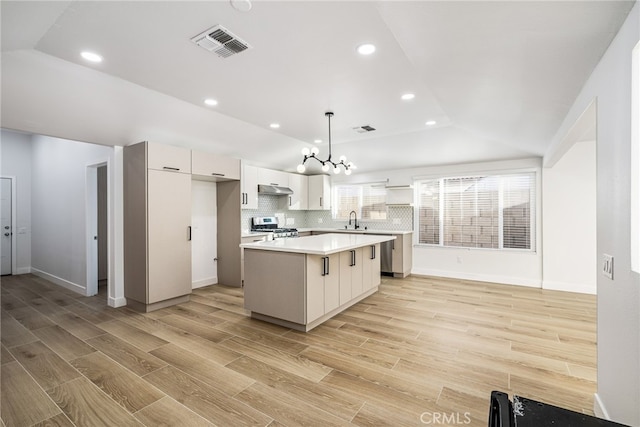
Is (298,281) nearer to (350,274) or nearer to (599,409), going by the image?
(350,274)

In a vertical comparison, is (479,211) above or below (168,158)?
below

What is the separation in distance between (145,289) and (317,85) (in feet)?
10.9

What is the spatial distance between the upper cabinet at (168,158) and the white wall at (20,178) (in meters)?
4.52

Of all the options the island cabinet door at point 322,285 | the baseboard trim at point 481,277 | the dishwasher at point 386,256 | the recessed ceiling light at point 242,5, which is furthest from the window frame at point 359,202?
the recessed ceiling light at point 242,5

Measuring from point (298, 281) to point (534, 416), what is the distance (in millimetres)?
2418

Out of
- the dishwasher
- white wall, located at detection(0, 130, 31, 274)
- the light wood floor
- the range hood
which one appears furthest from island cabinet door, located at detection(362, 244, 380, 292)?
white wall, located at detection(0, 130, 31, 274)

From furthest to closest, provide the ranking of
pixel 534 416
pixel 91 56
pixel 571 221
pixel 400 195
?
pixel 400 195 < pixel 571 221 < pixel 91 56 < pixel 534 416

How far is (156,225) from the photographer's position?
154 inches

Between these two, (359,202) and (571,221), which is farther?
(359,202)

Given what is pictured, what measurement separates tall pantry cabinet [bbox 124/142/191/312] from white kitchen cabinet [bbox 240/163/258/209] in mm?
1125

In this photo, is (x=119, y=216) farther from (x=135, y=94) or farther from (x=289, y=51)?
(x=289, y=51)

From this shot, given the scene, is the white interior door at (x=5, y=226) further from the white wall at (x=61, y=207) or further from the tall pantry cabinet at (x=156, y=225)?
the tall pantry cabinet at (x=156, y=225)

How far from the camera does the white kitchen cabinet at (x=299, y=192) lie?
6.74 metres

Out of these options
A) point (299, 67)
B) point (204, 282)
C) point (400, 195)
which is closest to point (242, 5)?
point (299, 67)
